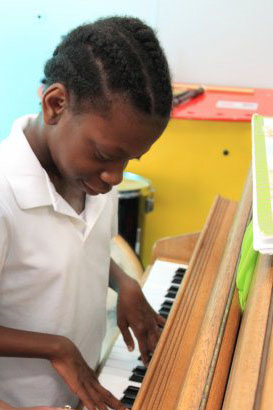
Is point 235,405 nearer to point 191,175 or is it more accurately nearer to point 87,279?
point 87,279

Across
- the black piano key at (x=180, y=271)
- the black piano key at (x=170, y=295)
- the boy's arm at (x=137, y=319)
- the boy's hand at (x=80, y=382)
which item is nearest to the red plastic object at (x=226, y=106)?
the black piano key at (x=180, y=271)

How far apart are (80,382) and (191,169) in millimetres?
1689

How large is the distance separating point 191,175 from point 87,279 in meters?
1.46

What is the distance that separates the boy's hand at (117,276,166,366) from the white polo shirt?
58mm

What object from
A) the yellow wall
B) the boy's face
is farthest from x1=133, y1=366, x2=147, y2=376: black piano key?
the yellow wall

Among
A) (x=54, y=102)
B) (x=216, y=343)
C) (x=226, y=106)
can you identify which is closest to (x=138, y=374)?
(x=216, y=343)

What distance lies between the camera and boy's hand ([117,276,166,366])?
1.29 meters

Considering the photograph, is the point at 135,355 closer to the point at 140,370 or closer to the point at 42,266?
the point at 140,370

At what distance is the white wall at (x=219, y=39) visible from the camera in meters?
2.81

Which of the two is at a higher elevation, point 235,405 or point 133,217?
point 235,405

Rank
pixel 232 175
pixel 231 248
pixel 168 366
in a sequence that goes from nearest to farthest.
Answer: pixel 168 366 → pixel 231 248 → pixel 232 175

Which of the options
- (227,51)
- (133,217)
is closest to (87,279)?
(133,217)

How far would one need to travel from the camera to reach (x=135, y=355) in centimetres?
143

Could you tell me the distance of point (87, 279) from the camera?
1222 millimetres
